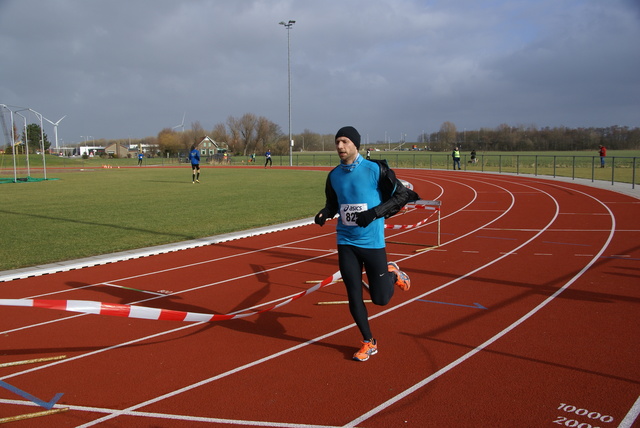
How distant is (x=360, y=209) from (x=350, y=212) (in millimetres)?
96

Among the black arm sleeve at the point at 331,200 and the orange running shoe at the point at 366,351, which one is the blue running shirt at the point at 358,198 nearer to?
the black arm sleeve at the point at 331,200

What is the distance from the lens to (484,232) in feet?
41.3

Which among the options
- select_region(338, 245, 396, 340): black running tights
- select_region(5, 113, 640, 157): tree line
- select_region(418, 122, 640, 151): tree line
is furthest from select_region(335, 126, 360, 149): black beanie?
select_region(418, 122, 640, 151): tree line

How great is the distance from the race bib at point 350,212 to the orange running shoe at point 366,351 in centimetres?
116

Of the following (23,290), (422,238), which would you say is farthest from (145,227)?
(422,238)

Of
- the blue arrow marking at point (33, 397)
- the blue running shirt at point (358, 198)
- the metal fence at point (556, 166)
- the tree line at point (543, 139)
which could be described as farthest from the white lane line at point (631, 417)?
the tree line at point (543, 139)

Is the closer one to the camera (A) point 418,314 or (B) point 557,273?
(A) point 418,314

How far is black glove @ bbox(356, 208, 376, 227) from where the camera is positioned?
4391mm

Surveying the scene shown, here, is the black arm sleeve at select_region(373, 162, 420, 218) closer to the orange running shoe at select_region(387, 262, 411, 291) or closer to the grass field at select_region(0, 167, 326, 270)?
the orange running shoe at select_region(387, 262, 411, 291)

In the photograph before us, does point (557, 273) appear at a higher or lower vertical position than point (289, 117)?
lower

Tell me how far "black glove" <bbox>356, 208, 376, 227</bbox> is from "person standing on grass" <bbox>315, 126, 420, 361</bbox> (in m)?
0.06

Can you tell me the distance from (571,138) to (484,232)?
80.7 metres

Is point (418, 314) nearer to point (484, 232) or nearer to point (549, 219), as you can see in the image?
point (484, 232)

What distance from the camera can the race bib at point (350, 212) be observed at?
4.59m
